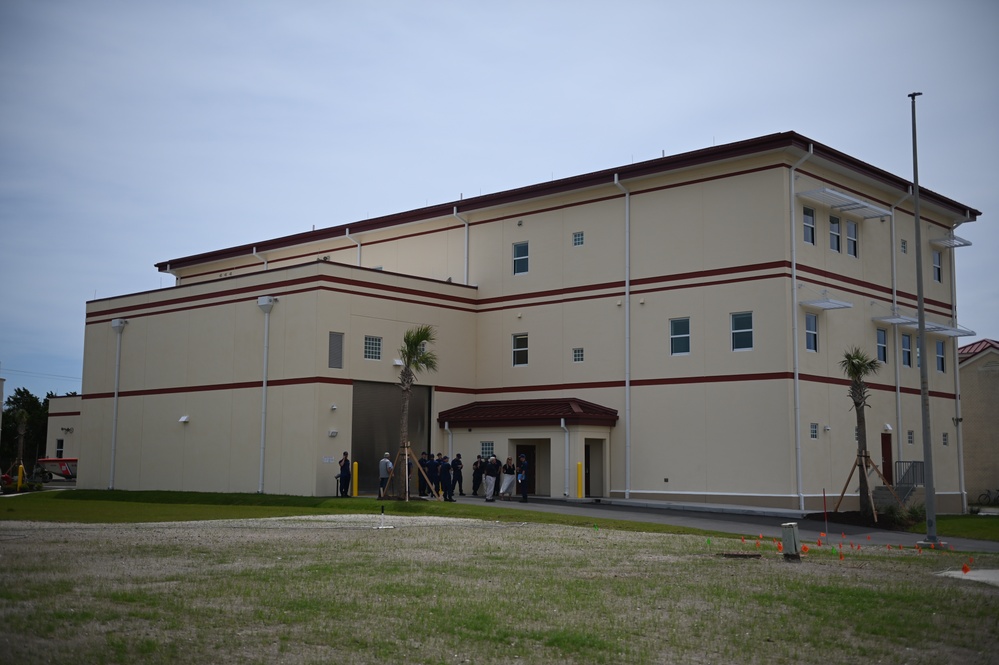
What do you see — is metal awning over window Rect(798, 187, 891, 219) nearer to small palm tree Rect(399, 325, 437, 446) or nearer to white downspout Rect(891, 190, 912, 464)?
white downspout Rect(891, 190, 912, 464)

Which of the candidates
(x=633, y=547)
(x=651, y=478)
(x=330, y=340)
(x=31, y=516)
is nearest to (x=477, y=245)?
(x=330, y=340)

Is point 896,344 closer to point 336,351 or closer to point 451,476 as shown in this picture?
point 451,476

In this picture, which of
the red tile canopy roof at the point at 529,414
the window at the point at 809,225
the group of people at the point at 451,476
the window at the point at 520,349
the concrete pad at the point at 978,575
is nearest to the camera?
the concrete pad at the point at 978,575

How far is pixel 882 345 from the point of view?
3884 cm

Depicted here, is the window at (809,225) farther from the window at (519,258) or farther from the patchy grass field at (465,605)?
the patchy grass field at (465,605)

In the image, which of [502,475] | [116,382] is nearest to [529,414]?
[502,475]

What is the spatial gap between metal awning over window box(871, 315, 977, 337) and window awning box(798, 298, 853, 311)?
4.13 m

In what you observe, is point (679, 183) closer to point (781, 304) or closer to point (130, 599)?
point (781, 304)

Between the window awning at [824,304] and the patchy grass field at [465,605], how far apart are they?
1576 centimetres

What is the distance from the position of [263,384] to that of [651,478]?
14.4 meters

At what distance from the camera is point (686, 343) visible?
36156 mm

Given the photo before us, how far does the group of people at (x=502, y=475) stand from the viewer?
35062mm

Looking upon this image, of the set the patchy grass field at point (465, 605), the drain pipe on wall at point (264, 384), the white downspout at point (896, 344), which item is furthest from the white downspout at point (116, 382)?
the white downspout at point (896, 344)

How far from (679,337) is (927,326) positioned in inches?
418
